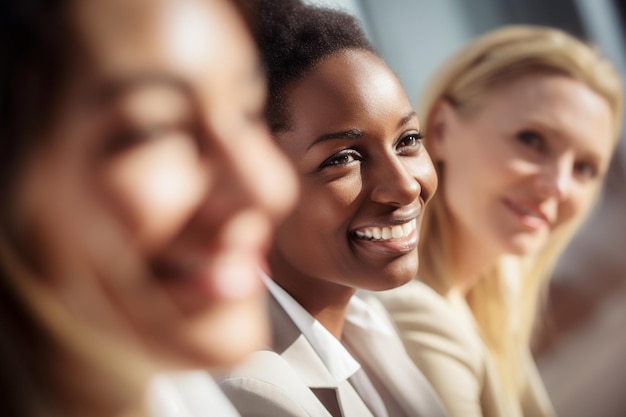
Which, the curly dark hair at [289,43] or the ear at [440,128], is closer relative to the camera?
the curly dark hair at [289,43]

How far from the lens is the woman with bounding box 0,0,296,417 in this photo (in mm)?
270

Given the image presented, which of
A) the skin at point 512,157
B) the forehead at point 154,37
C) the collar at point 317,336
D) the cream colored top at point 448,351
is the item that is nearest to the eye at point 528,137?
the skin at point 512,157

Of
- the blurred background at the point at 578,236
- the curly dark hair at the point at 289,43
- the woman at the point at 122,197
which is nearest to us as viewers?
the woman at the point at 122,197

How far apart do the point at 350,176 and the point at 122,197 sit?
186mm

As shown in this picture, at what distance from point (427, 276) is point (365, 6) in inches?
9.7

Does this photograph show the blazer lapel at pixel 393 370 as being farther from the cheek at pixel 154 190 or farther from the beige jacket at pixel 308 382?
the cheek at pixel 154 190

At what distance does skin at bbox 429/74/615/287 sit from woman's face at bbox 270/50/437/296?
5.8 inches

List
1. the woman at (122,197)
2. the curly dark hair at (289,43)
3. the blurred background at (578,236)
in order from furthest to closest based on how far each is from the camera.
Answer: the blurred background at (578,236) < the curly dark hair at (289,43) < the woman at (122,197)

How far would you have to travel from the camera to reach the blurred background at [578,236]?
550 mm

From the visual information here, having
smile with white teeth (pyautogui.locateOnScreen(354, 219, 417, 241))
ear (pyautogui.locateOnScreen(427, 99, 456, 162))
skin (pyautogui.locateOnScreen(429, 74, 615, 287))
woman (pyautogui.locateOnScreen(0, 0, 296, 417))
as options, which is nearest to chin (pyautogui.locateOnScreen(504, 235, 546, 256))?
skin (pyautogui.locateOnScreen(429, 74, 615, 287))

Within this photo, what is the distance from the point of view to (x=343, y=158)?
0.43 meters

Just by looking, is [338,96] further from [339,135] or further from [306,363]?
[306,363]

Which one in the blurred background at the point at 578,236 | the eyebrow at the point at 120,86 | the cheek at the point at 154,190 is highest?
the eyebrow at the point at 120,86

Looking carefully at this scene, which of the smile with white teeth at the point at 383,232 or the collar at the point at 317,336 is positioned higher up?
the smile with white teeth at the point at 383,232
